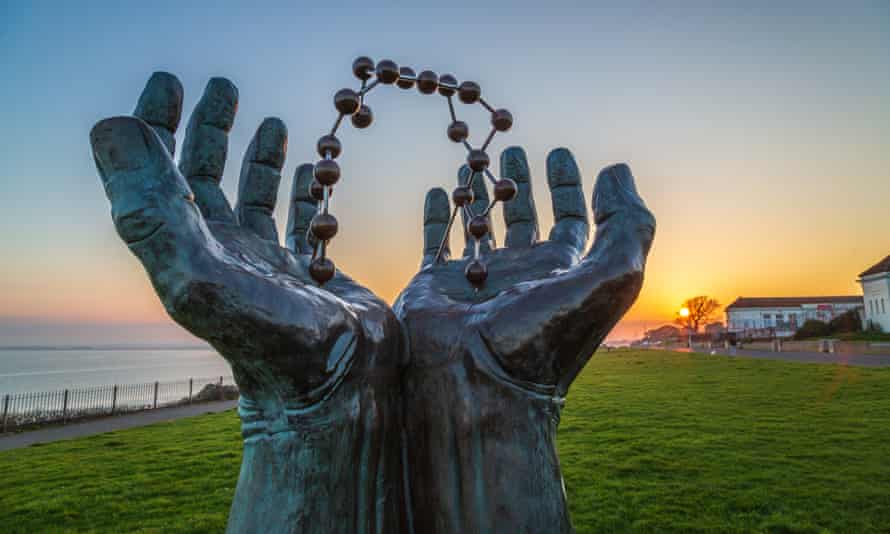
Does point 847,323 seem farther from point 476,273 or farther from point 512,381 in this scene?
point 512,381

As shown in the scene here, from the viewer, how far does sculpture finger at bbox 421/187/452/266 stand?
8.80ft

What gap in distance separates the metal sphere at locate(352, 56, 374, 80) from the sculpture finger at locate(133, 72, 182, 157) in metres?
0.68

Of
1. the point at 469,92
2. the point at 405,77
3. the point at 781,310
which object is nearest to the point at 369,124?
the point at 405,77

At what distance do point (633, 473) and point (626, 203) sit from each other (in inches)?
278

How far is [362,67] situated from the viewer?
194 centimetres

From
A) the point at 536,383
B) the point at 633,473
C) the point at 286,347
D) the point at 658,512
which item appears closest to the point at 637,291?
the point at 536,383

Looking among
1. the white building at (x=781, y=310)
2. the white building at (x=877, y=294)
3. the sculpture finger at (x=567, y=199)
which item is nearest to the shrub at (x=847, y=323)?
the white building at (x=877, y=294)

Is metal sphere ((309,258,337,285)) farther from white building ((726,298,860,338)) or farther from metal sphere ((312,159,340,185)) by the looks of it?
white building ((726,298,860,338))

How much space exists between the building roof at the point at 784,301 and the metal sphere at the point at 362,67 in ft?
254

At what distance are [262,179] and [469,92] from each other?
2.92 feet

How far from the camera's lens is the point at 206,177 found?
1.70 m

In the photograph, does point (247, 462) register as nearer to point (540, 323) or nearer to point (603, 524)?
point (540, 323)

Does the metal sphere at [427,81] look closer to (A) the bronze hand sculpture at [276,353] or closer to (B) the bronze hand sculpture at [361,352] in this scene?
(B) the bronze hand sculpture at [361,352]

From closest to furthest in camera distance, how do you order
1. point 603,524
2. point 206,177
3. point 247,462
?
point 247,462, point 206,177, point 603,524
